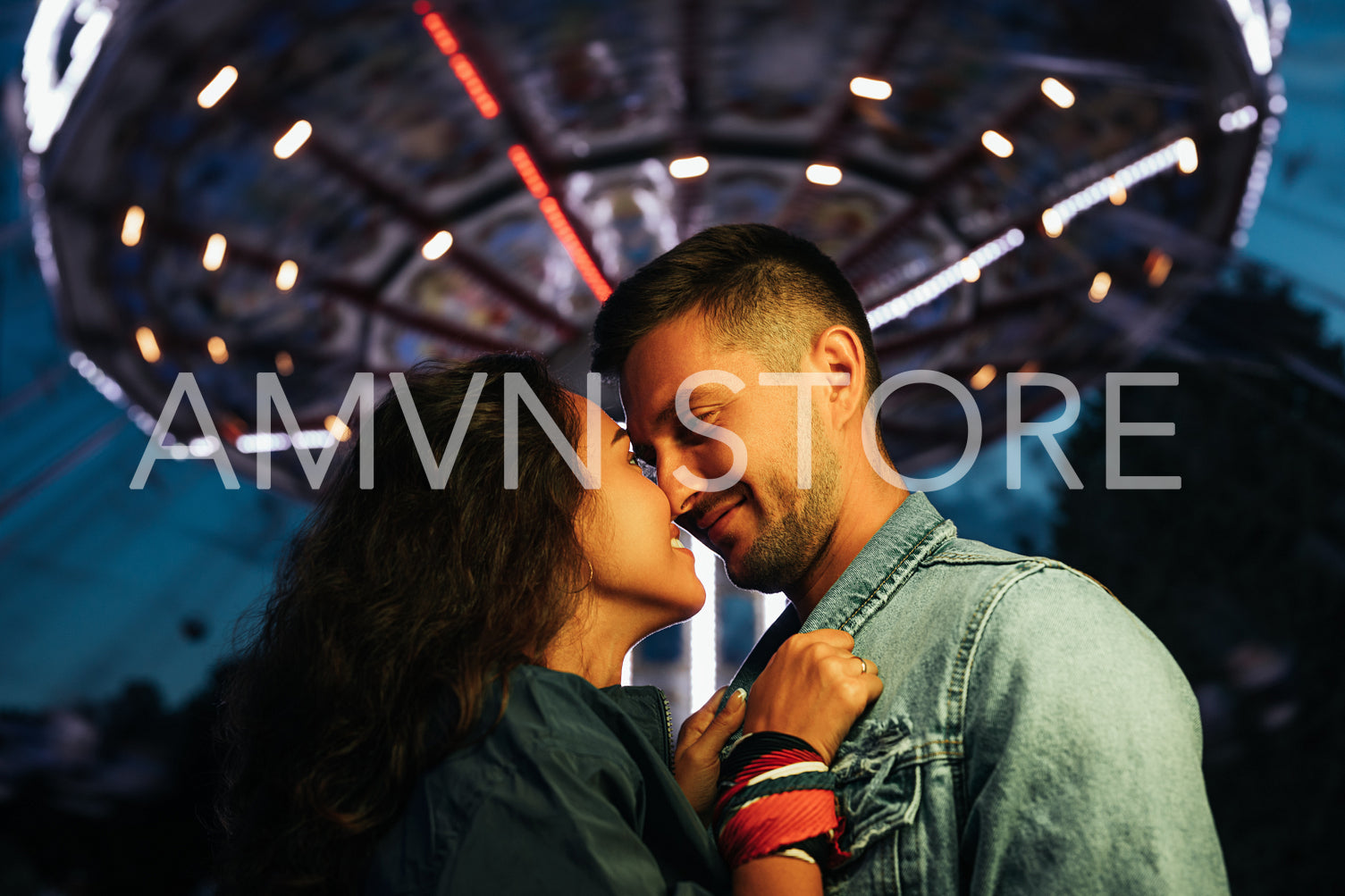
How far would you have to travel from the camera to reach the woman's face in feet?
6.12

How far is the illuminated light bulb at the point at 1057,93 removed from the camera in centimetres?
523

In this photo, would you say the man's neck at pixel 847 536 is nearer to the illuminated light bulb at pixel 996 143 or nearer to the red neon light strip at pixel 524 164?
the red neon light strip at pixel 524 164

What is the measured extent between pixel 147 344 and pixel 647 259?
339 cm

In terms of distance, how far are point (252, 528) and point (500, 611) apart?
42.4 feet

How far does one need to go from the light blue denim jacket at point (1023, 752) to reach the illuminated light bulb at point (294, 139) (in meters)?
4.76

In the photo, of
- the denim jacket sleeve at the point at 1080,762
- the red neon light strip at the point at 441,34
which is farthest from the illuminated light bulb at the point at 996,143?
the denim jacket sleeve at the point at 1080,762


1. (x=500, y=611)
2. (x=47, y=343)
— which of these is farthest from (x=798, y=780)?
(x=47, y=343)

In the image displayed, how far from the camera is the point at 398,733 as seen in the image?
1.47m

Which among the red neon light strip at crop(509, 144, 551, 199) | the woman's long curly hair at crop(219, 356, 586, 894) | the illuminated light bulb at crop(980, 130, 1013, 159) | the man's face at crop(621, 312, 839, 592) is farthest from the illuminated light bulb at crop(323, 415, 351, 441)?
the man's face at crop(621, 312, 839, 592)

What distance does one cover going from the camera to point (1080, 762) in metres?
1.22

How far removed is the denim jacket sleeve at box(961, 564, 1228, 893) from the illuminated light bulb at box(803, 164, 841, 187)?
16.8 ft

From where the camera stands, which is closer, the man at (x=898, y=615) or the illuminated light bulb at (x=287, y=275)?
the man at (x=898, y=615)

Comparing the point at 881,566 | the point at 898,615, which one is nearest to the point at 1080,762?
the point at 898,615

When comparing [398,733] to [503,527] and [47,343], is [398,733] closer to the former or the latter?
[503,527]
